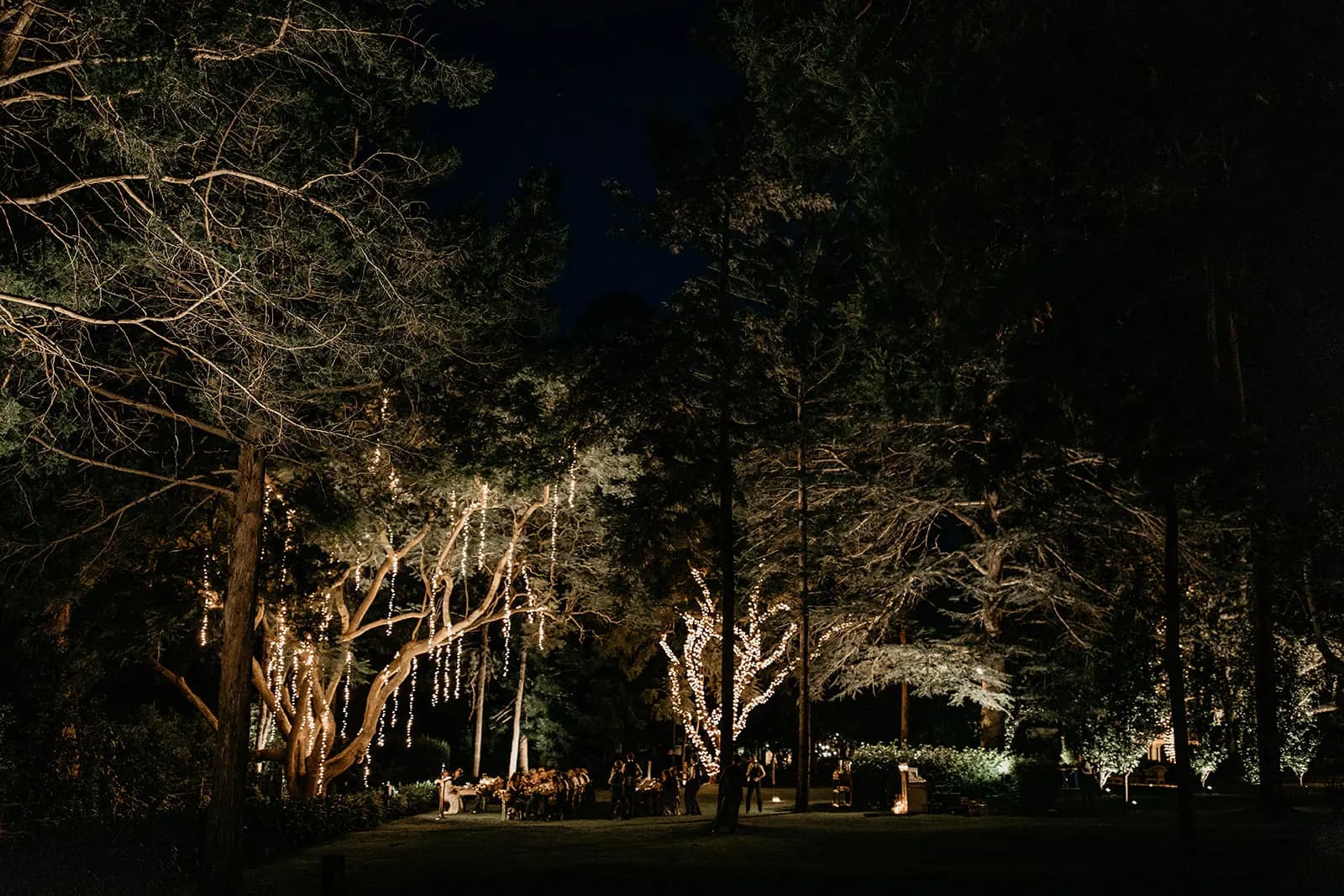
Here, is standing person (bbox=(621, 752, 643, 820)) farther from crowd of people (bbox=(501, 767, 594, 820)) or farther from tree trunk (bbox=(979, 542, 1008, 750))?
tree trunk (bbox=(979, 542, 1008, 750))

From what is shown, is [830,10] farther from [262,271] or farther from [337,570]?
[337,570]

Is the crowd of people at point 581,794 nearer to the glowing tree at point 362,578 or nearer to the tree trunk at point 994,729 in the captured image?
the glowing tree at point 362,578

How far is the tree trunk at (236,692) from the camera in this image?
50.1ft

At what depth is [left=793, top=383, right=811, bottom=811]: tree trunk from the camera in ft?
93.8

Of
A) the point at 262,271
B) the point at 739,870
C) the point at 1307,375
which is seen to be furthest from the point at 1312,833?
the point at 262,271

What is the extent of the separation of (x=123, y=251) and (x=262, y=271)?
1494 millimetres

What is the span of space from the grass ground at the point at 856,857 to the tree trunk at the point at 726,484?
229 cm

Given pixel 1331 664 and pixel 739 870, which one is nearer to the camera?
pixel 739 870

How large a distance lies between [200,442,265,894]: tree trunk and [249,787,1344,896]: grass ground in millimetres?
887

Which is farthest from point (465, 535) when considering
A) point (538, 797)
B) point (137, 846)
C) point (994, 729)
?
point (994, 729)

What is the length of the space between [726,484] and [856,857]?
366 inches

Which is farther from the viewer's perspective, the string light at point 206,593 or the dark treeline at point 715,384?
the string light at point 206,593

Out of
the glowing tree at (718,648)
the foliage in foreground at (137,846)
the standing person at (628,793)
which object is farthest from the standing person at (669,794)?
A: the foliage in foreground at (137,846)

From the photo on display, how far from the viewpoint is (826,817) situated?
2605 cm
